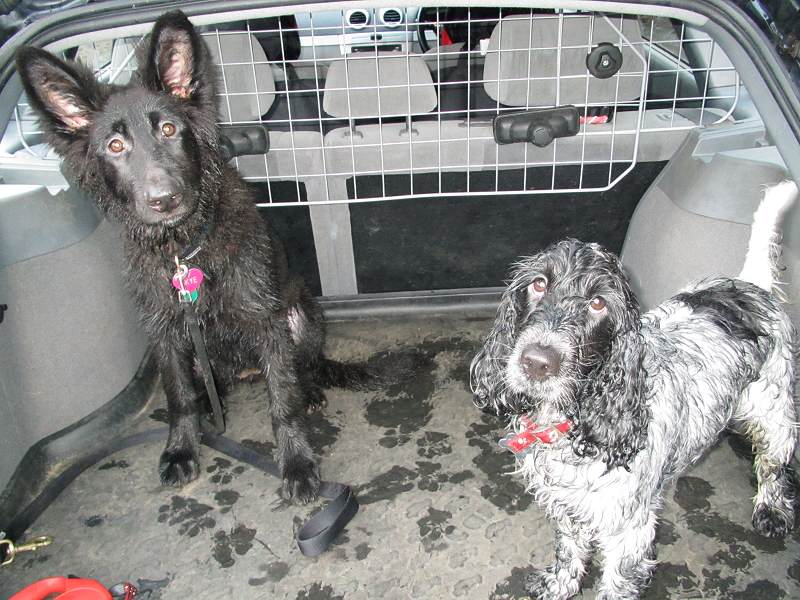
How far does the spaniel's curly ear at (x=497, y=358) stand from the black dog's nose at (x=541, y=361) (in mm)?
147

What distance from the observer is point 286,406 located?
9.30 ft

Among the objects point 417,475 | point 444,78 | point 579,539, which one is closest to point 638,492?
point 579,539

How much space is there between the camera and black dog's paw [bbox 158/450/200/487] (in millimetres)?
2752

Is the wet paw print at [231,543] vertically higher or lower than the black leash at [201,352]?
lower

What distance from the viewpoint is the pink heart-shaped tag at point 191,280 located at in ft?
7.97

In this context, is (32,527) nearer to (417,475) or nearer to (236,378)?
(236,378)

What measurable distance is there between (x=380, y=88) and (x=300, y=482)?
2.00 m

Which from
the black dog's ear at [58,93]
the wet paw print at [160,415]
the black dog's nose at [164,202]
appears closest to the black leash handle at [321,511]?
the wet paw print at [160,415]

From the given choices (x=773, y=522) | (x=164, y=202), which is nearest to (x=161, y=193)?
(x=164, y=202)

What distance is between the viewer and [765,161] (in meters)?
2.70

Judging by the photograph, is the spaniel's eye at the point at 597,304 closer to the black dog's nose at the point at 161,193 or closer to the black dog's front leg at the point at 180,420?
the black dog's nose at the point at 161,193

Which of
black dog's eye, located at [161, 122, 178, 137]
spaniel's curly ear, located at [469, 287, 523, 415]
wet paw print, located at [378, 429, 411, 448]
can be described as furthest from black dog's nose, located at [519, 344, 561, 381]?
black dog's eye, located at [161, 122, 178, 137]

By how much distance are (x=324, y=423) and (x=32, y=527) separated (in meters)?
1.33

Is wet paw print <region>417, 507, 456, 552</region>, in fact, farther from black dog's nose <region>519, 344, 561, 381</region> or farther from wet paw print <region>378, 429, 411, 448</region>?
black dog's nose <region>519, 344, 561, 381</region>
